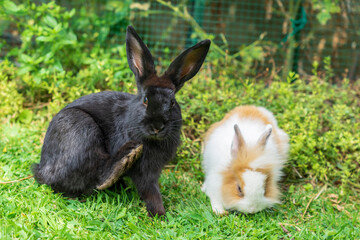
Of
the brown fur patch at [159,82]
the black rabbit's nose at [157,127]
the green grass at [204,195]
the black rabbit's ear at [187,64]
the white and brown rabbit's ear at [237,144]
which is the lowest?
the green grass at [204,195]

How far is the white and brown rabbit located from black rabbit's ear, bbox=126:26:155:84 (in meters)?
0.94

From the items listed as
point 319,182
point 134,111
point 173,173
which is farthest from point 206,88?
point 134,111

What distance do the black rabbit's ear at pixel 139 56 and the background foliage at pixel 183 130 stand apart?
106cm

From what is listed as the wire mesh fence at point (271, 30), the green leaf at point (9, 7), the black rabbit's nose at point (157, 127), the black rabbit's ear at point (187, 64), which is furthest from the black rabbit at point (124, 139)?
the wire mesh fence at point (271, 30)

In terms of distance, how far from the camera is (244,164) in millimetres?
3191

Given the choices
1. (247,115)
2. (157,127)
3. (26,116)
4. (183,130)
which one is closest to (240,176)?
(157,127)

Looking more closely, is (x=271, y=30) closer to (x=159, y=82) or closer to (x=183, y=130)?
(x=183, y=130)

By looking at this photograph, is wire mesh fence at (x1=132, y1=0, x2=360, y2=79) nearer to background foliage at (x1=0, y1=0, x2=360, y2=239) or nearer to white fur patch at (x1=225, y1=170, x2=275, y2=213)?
background foliage at (x1=0, y1=0, x2=360, y2=239)

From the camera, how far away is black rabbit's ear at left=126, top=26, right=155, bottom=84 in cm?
288

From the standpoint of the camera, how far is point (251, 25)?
22.0 ft

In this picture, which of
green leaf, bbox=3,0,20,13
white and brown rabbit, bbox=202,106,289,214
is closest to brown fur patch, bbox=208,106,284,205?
white and brown rabbit, bbox=202,106,289,214

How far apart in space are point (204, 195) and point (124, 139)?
1019 millimetres

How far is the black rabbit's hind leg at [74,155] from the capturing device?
115 inches

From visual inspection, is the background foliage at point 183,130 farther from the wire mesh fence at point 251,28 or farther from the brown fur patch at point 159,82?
the brown fur patch at point 159,82
